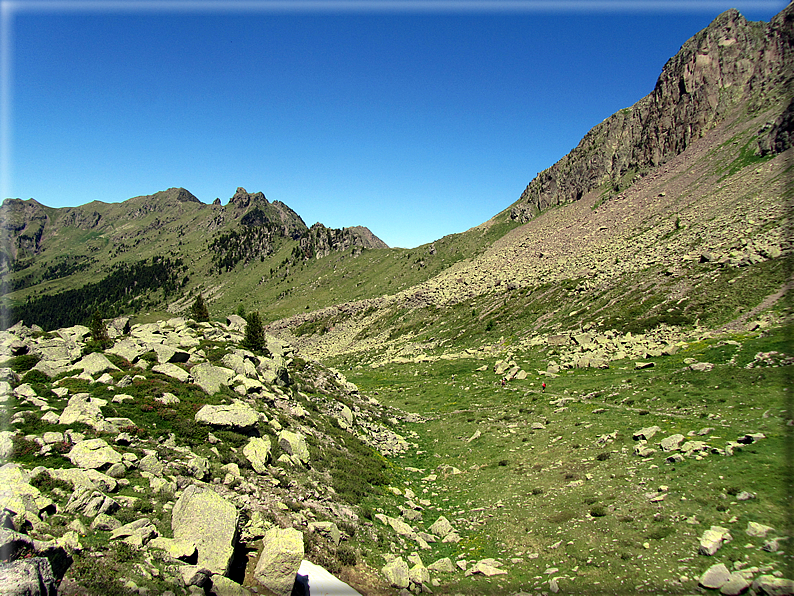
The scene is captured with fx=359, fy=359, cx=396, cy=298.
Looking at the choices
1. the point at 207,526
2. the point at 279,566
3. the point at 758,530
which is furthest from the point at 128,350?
the point at 758,530

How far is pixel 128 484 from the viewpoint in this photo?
13914mm

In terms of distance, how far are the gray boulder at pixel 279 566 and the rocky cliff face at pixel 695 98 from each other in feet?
505

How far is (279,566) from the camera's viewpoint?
11.8 metres

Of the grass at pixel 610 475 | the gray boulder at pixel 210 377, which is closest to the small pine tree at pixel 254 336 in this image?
the gray boulder at pixel 210 377

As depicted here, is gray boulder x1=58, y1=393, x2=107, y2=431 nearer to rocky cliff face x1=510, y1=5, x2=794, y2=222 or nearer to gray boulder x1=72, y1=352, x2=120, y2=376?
gray boulder x1=72, y1=352, x2=120, y2=376

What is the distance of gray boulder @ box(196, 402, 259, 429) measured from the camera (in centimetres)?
2045

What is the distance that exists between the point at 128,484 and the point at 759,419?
35.6 metres

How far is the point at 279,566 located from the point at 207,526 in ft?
9.52

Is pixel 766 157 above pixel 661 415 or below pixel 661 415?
above

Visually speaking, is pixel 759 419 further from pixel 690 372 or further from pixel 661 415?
pixel 690 372

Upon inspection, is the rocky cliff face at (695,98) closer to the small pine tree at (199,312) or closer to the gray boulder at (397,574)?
the small pine tree at (199,312)

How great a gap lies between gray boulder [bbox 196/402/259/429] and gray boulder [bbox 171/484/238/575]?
751cm

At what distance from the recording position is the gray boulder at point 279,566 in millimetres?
11672

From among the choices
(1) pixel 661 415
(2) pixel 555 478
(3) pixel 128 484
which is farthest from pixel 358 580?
(1) pixel 661 415
